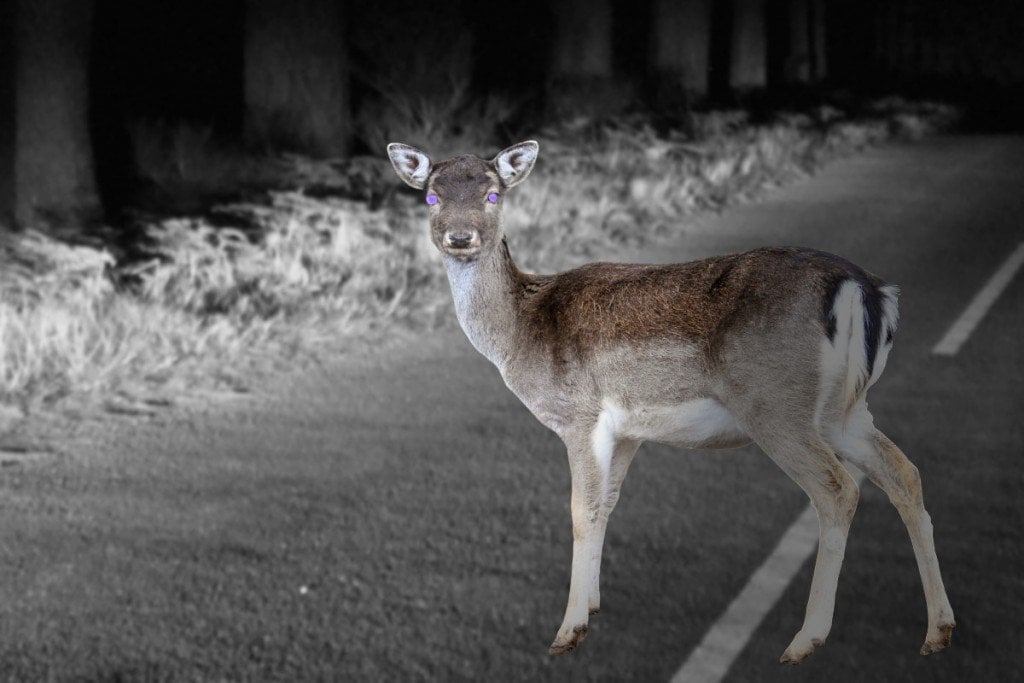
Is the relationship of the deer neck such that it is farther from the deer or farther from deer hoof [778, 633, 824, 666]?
deer hoof [778, 633, 824, 666]

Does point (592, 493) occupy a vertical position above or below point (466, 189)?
below

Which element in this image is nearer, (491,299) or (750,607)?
(491,299)

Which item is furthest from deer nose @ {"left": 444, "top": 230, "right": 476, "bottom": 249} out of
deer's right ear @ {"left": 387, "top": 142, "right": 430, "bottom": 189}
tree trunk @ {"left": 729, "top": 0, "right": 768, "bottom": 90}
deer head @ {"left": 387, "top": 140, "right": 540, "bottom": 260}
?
tree trunk @ {"left": 729, "top": 0, "right": 768, "bottom": 90}

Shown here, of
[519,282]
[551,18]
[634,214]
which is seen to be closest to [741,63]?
[551,18]

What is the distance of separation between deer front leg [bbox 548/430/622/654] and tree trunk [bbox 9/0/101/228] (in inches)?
541

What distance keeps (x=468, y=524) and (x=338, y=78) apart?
10035 millimetres

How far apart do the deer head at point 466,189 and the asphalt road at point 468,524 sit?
460 centimetres

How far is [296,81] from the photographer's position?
17.6 m

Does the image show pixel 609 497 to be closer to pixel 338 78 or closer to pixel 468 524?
pixel 468 524

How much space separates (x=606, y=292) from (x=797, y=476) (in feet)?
1.43

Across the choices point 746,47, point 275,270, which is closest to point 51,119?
point 275,270

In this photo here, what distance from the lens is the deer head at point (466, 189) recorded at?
2.01 meters

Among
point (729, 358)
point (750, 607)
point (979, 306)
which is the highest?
point (729, 358)

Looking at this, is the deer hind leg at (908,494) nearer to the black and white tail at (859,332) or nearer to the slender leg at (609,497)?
the black and white tail at (859,332)
